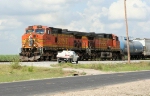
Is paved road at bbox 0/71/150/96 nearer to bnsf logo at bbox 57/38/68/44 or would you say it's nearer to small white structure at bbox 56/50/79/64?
small white structure at bbox 56/50/79/64

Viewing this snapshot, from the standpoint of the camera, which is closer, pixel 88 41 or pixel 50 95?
pixel 50 95

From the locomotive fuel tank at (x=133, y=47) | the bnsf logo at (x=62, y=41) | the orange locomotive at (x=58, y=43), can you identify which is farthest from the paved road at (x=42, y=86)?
the locomotive fuel tank at (x=133, y=47)

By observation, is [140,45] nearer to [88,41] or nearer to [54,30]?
[88,41]

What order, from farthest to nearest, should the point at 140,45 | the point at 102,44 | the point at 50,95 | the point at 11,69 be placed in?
the point at 140,45, the point at 102,44, the point at 11,69, the point at 50,95

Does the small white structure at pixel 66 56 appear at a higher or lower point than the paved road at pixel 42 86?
higher

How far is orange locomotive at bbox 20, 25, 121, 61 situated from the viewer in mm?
44344

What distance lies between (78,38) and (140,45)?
1805cm

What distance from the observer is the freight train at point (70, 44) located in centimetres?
4444

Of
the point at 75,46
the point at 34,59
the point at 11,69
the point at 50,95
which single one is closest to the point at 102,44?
the point at 75,46

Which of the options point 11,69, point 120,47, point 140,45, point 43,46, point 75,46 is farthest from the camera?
point 140,45

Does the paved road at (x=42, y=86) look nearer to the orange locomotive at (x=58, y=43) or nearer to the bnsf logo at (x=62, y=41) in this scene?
the orange locomotive at (x=58, y=43)

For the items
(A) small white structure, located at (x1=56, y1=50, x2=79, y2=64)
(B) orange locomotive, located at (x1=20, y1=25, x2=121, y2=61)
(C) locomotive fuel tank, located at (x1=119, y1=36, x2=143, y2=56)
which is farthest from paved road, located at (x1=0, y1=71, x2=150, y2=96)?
(C) locomotive fuel tank, located at (x1=119, y1=36, x2=143, y2=56)

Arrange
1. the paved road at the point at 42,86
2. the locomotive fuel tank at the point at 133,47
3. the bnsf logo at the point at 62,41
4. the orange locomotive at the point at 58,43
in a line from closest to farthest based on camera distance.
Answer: the paved road at the point at 42,86
the orange locomotive at the point at 58,43
the bnsf logo at the point at 62,41
the locomotive fuel tank at the point at 133,47

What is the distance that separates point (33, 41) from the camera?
147ft
